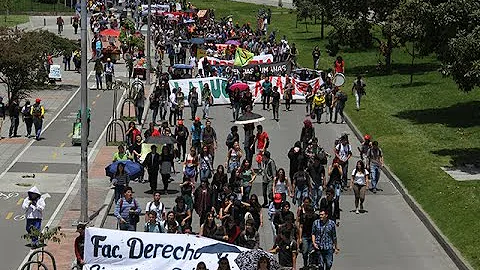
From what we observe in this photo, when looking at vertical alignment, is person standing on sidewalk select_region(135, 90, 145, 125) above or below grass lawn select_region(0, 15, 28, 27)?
above

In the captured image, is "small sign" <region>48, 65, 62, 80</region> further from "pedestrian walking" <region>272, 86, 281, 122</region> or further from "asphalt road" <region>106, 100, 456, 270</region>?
"asphalt road" <region>106, 100, 456, 270</region>

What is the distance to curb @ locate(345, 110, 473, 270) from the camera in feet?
77.1

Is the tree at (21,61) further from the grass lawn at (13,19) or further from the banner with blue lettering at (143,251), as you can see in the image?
the grass lawn at (13,19)

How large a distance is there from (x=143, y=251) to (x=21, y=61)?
28.8 metres

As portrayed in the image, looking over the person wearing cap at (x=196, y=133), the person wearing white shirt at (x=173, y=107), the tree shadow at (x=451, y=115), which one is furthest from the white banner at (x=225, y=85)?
the person wearing cap at (x=196, y=133)

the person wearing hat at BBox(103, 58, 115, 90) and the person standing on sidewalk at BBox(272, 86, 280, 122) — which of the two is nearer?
the person standing on sidewalk at BBox(272, 86, 280, 122)

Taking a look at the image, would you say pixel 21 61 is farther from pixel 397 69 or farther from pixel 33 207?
pixel 33 207

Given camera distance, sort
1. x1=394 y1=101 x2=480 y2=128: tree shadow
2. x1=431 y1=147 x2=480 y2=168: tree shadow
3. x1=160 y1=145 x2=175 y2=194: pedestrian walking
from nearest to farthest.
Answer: x1=160 y1=145 x2=175 y2=194: pedestrian walking < x1=431 y1=147 x2=480 y2=168: tree shadow < x1=394 y1=101 x2=480 y2=128: tree shadow

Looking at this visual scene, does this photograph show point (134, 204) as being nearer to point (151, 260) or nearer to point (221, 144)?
point (151, 260)

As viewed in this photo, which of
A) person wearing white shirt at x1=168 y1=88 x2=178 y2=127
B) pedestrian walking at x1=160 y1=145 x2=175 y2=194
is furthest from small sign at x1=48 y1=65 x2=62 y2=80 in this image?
pedestrian walking at x1=160 y1=145 x2=175 y2=194

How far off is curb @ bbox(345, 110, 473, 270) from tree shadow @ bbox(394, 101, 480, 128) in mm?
8001

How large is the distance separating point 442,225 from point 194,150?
6.78 metres

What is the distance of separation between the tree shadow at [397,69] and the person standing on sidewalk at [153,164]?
26797 mm

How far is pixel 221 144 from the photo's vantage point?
37.8 m
